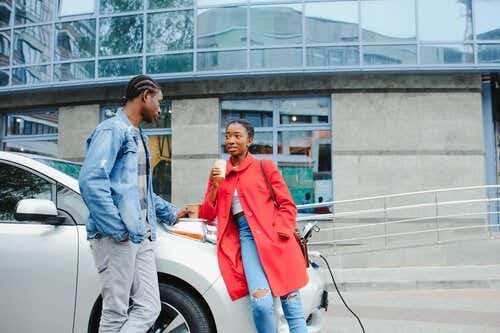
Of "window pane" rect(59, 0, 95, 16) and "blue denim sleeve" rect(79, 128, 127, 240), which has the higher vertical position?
→ "window pane" rect(59, 0, 95, 16)

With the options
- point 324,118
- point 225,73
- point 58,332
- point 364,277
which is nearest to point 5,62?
point 225,73

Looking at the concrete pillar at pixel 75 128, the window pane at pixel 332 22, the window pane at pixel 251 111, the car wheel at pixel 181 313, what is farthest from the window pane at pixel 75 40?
the car wheel at pixel 181 313

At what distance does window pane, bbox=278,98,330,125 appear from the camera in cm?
1175

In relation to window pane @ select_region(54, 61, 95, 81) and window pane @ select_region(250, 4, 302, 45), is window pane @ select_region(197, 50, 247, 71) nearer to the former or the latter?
window pane @ select_region(250, 4, 302, 45)

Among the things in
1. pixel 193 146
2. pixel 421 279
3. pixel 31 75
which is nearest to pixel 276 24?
pixel 193 146

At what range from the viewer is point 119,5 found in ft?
40.5

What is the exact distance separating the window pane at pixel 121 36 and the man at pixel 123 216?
9.77 metres

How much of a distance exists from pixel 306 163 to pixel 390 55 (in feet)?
10.9

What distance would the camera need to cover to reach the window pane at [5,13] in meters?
13.1

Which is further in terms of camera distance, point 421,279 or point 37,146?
point 37,146

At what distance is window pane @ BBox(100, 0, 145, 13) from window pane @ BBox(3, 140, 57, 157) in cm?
398

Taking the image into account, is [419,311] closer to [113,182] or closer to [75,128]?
[113,182]

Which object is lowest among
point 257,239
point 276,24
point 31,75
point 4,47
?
point 257,239

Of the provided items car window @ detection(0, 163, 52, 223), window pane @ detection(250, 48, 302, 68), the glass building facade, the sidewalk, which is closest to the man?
car window @ detection(0, 163, 52, 223)
